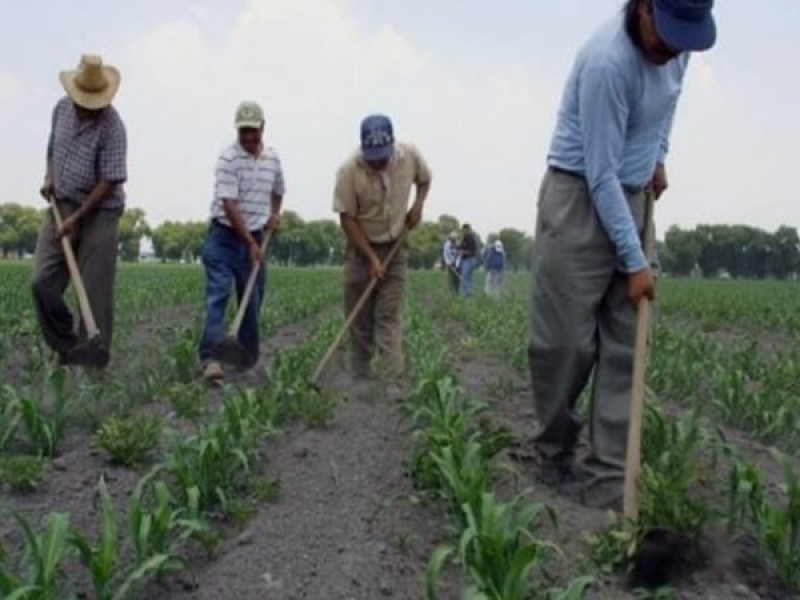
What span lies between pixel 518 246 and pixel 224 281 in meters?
78.1

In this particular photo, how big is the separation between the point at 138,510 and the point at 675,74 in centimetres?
268

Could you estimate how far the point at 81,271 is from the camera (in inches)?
278

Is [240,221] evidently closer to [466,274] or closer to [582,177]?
[582,177]

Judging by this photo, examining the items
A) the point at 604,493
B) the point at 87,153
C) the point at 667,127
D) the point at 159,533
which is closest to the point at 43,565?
the point at 159,533

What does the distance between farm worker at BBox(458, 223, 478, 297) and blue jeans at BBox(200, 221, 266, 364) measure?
15546 mm

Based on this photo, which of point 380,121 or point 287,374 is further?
point 380,121

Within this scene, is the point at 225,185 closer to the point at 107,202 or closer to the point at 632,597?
the point at 107,202

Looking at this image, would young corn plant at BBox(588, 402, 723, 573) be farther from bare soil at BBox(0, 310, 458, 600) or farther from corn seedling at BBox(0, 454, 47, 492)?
corn seedling at BBox(0, 454, 47, 492)

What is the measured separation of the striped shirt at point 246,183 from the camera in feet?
24.7

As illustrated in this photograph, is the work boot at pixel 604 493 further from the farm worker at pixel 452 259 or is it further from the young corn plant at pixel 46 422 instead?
the farm worker at pixel 452 259

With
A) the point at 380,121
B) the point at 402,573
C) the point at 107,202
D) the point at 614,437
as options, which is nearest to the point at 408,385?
the point at 380,121

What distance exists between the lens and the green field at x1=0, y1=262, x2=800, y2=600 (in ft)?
11.0

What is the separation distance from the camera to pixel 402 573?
11.7ft

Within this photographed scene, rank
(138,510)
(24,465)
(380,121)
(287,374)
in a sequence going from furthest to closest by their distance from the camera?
1. (380,121)
2. (287,374)
3. (24,465)
4. (138,510)
